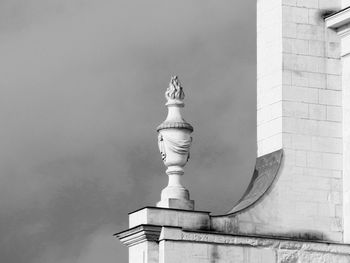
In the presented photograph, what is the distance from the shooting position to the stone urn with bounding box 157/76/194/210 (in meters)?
29.5

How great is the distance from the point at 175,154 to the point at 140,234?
149 centimetres

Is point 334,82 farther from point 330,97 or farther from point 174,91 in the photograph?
point 174,91

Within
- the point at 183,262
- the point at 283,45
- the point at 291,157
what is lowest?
the point at 183,262

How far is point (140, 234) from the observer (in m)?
29.1

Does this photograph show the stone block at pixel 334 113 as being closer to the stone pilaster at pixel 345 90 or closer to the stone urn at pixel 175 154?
the stone pilaster at pixel 345 90

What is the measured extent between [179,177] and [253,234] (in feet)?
5.16

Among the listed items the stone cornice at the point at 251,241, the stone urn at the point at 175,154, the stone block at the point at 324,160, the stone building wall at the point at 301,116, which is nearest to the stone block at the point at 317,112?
the stone building wall at the point at 301,116

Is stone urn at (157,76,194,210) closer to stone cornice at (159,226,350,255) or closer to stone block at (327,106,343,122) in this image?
stone cornice at (159,226,350,255)

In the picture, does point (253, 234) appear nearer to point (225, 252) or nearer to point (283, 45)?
point (225, 252)

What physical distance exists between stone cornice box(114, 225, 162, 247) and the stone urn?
590mm

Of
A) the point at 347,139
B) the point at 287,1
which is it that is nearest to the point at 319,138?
the point at 347,139

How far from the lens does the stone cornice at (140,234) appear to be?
94.9ft

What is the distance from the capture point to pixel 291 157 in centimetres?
3048

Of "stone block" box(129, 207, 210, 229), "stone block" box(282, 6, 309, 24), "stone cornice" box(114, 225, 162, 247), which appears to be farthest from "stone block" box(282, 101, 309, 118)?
"stone cornice" box(114, 225, 162, 247)
